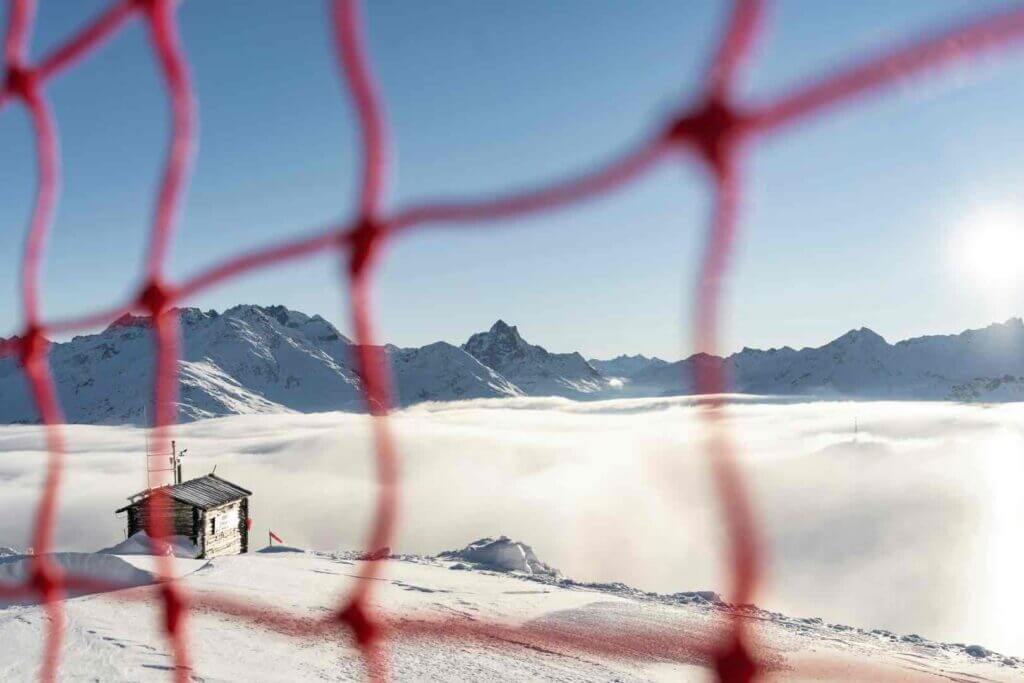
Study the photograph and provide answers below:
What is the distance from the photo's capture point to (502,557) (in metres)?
16.6

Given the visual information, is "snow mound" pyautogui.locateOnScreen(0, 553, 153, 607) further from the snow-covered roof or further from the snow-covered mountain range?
the snow-covered mountain range

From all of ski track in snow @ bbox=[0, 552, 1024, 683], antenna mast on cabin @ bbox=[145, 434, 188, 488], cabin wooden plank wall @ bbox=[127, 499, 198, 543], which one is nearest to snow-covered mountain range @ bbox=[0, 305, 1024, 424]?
antenna mast on cabin @ bbox=[145, 434, 188, 488]

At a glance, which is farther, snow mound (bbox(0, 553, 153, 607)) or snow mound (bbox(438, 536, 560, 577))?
snow mound (bbox(438, 536, 560, 577))

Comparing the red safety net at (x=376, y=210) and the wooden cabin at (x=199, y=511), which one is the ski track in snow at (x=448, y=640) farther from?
the red safety net at (x=376, y=210)

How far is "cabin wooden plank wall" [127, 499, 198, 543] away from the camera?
12664 mm

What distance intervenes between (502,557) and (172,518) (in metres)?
6.71

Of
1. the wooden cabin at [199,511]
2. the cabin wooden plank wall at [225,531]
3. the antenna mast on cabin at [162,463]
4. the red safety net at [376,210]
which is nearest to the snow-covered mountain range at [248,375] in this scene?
the antenna mast on cabin at [162,463]

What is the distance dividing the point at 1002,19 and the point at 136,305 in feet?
7.75

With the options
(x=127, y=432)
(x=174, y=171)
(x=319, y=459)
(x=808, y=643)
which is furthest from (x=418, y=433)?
(x=174, y=171)

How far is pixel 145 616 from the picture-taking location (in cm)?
711

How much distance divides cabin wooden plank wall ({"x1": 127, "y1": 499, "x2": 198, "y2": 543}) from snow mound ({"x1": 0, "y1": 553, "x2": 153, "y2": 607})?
3338 mm

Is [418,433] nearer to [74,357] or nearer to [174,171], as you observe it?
[74,357]

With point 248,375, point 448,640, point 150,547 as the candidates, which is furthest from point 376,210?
point 248,375

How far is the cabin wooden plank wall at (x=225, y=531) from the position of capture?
13.2 m
